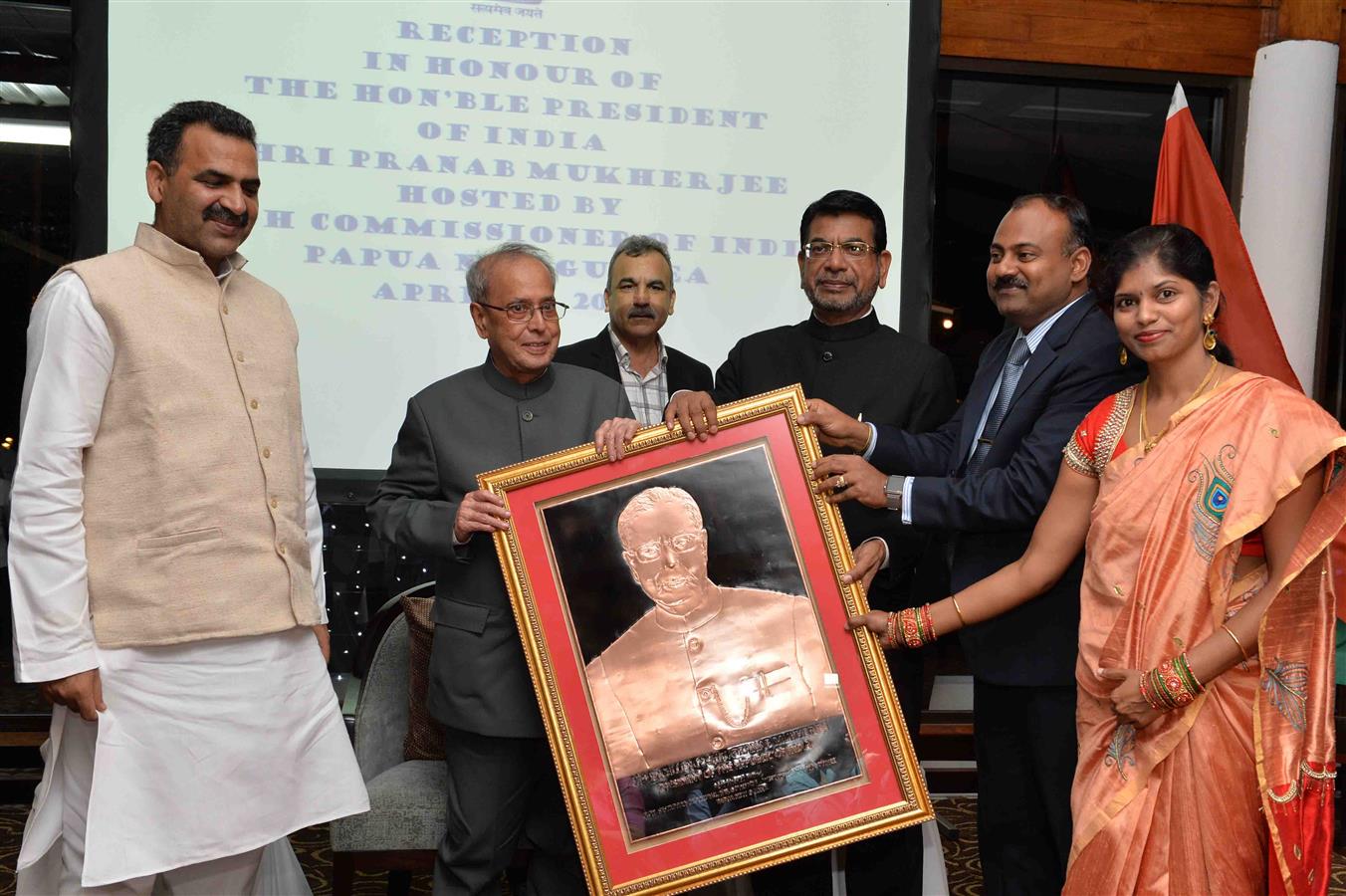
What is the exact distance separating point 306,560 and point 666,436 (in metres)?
0.77

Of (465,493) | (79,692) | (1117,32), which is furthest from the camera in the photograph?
(1117,32)

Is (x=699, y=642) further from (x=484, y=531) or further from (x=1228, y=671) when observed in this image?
(x=1228, y=671)

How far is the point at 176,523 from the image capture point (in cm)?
217

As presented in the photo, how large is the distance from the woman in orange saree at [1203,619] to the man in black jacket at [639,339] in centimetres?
162

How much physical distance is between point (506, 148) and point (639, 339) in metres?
0.96

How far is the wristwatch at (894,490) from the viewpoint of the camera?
243cm

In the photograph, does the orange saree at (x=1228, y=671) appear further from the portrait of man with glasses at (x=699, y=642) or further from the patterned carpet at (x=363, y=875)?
the patterned carpet at (x=363, y=875)

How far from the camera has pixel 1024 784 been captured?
7.89ft

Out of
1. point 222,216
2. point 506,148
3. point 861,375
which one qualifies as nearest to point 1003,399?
point 861,375

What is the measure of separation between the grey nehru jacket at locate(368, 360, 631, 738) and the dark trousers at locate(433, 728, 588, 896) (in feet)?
0.21

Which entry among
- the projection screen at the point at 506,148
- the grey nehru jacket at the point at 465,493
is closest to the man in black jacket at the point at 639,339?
the projection screen at the point at 506,148

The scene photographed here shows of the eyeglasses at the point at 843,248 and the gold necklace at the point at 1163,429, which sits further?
the eyeglasses at the point at 843,248

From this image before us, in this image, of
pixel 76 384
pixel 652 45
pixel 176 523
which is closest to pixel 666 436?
pixel 176 523

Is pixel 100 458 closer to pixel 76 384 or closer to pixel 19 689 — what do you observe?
pixel 76 384
